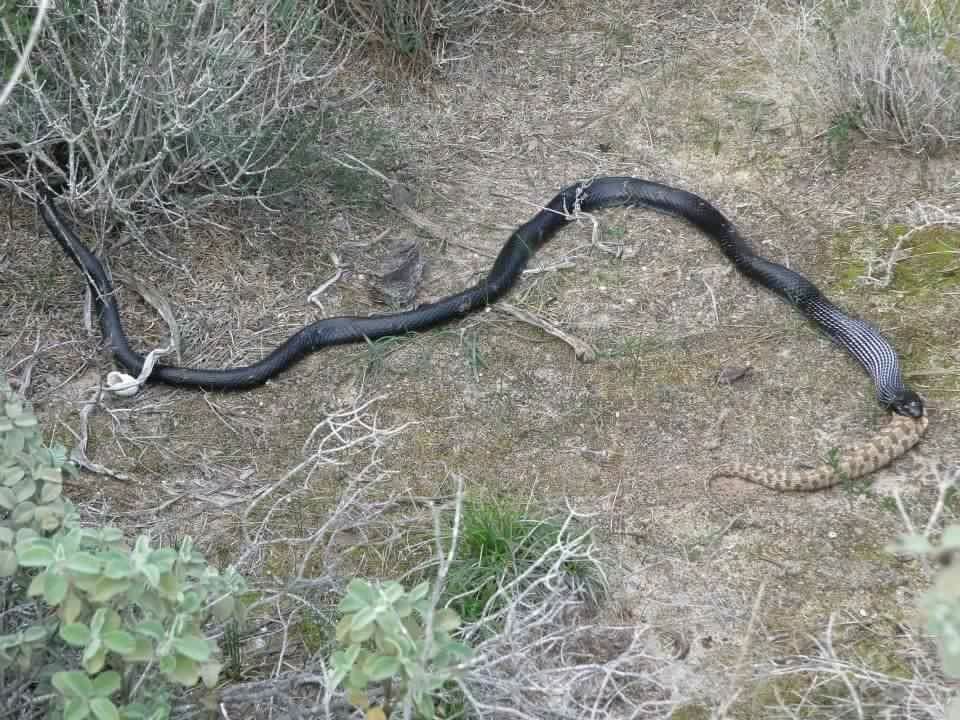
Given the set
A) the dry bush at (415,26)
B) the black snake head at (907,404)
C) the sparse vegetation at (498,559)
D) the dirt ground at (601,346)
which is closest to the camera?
the sparse vegetation at (498,559)

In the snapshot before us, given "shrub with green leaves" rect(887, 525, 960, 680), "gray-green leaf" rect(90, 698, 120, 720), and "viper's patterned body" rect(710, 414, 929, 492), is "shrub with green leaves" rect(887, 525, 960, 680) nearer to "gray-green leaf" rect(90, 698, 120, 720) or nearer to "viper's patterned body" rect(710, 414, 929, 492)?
"gray-green leaf" rect(90, 698, 120, 720)

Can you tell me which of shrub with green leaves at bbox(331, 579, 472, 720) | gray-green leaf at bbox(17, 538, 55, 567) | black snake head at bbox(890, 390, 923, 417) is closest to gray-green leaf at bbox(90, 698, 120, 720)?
gray-green leaf at bbox(17, 538, 55, 567)

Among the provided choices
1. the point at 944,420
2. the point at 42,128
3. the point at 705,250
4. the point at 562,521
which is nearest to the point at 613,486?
the point at 562,521

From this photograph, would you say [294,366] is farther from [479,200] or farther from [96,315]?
[479,200]

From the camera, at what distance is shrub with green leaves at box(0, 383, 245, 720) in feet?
6.48

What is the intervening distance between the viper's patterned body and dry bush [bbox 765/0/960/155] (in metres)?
1.90

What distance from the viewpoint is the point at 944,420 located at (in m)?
3.90

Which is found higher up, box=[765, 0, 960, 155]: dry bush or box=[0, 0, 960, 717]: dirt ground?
box=[765, 0, 960, 155]: dry bush

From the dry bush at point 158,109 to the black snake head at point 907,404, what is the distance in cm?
269

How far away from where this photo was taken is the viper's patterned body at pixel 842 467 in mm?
3643

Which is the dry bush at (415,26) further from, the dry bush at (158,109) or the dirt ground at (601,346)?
the dry bush at (158,109)

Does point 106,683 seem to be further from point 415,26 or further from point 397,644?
point 415,26

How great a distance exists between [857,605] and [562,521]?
95cm

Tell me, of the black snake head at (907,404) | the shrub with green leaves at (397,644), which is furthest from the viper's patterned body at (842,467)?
the shrub with green leaves at (397,644)
